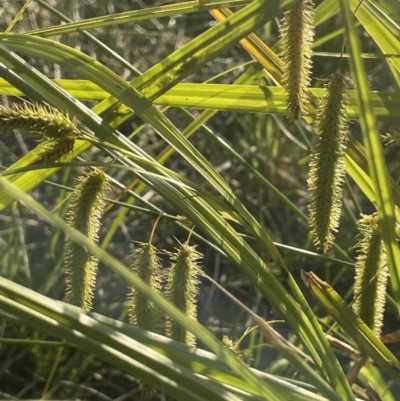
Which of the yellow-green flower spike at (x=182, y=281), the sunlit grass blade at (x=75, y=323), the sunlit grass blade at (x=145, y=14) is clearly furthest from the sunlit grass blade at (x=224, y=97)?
the sunlit grass blade at (x=75, y=323)

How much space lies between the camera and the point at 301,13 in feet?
2.45

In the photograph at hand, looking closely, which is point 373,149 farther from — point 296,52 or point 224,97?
point 224,97

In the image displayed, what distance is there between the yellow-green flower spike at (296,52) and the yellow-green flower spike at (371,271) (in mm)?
194

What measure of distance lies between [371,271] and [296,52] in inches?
11.4

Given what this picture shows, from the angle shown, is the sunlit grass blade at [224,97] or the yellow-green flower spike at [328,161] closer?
the yellow-green flower spike at [328,161]

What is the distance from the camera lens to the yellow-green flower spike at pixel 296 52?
74 centimetres

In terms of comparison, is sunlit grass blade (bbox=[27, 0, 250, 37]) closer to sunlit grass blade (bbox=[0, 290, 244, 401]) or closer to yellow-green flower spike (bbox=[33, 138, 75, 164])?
yellow-green flower spike (bbox=[33, 138, 75, 164])

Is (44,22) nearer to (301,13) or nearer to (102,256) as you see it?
(301,13)

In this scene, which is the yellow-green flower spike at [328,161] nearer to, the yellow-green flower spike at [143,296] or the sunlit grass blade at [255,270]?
the sunlit grass blade at [255,270]

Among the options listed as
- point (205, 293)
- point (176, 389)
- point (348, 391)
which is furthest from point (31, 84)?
point (205, 293)

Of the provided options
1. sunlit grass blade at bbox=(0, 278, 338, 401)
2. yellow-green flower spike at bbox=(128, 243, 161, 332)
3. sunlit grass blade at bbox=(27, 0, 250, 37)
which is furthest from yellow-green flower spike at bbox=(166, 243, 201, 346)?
sunlit grass blade at bbox=(27, 0, 250, 37)

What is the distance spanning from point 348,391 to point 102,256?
0.40m

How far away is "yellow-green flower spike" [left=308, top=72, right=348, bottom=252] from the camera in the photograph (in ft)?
2.34

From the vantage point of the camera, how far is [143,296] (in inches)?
32.0
